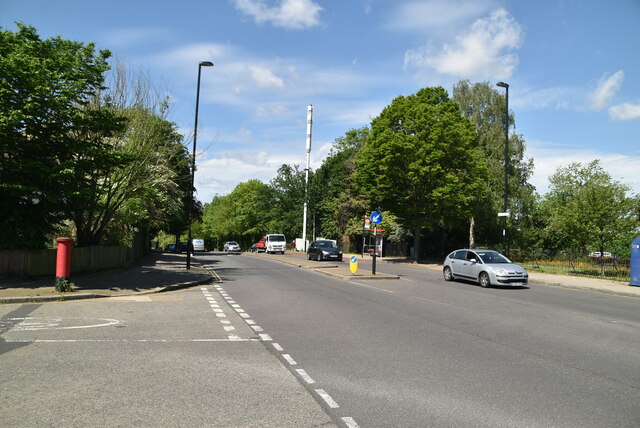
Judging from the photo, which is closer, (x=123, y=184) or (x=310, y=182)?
(x=123, y=184)

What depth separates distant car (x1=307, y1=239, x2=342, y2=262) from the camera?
123 feet

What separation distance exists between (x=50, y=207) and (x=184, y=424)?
13.6 metres

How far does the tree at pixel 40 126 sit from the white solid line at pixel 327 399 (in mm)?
11506

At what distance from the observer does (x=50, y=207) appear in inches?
619

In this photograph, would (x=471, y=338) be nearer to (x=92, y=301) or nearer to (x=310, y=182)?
(x=92, y=301)

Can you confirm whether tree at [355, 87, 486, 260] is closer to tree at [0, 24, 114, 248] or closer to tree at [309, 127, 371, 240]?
tree at [309, 127, 371, 240]

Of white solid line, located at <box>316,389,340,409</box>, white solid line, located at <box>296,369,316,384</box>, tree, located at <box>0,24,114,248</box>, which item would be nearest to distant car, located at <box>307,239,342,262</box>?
tree, located at <box>0,24,114,248</box>

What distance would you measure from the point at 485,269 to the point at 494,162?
90.0 feet

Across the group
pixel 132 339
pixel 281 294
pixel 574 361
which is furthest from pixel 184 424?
pixel 281 294

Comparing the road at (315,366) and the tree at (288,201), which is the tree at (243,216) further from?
the road at (315,366)

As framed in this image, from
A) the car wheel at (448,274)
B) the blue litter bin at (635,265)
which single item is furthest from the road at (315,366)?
the blue litter bin at (635,265)

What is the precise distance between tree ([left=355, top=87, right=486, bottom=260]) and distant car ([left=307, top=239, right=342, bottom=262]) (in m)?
4.91

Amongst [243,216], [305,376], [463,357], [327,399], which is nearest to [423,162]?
[463,357]

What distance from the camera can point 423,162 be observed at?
3431 centimetres
